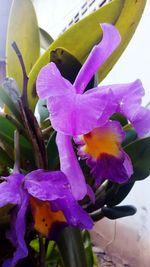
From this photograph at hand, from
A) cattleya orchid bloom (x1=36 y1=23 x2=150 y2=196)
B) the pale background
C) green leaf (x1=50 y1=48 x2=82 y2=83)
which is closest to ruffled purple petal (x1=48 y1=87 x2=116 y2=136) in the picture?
cattleya orchid bloom (x1=36 y1=23 x2=150 y2=196)

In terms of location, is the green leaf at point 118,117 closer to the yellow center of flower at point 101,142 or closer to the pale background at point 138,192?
the yellow center of flower at point 101,142

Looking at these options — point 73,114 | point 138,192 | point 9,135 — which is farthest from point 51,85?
point 138,192

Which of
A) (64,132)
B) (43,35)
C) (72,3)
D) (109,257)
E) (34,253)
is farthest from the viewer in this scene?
(72,3)

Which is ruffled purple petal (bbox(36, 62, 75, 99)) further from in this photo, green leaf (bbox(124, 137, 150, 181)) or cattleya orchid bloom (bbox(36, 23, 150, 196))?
green leaf (bbox(124, 137, 150, 181))

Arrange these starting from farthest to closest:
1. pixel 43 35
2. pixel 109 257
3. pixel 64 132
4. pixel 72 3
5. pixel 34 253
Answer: pixel 72 3 < pixel 109 257 < pixel 43 35 < pixel 34 253 < pixel 64 132

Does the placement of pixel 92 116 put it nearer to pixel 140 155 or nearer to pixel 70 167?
pixel 70 167

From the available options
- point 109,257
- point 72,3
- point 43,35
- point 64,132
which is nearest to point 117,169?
point 64,132

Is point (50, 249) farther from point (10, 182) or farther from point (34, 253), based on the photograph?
point (10, 182)
